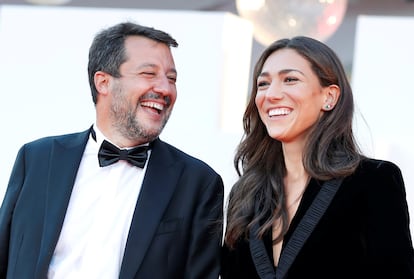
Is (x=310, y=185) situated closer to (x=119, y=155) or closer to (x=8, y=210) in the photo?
(x=119, y=155)

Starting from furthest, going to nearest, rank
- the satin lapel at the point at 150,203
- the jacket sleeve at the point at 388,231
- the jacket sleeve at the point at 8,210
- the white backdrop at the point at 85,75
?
1. the white backdrop at the point at 85,75
2. the jacket sleeve at the point at 8,210
3. the satin lapel at the point at 150,203
4. the jacket sleeve at the point at 388,231

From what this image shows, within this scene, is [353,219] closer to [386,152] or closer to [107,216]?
[107,216]

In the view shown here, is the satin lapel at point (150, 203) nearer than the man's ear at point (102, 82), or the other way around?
the satin lapel at point (150, 203)

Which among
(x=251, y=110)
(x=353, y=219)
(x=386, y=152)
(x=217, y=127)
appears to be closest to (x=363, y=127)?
(x=386, y=152)

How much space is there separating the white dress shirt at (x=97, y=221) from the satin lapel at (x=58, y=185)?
0.03 meters

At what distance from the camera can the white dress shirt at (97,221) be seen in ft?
10.7

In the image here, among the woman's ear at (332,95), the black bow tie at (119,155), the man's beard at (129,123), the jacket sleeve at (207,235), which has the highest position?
the woman's ear at (332,95)

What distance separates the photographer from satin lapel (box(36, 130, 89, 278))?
3289 millimetres

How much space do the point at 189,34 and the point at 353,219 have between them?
185cm

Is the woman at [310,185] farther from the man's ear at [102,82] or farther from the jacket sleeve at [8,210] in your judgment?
the jacket sleeve at [8,210]

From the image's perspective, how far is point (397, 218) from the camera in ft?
10.2

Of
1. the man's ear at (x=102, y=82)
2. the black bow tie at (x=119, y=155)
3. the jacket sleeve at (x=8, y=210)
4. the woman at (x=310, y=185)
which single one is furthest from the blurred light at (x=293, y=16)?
the jacket sleeve at (x=8, y=210)

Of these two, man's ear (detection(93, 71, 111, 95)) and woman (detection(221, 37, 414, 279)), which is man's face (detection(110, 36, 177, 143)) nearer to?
man's ear (detection(93, 71, 111, 95))

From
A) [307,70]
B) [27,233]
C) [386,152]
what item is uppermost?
[307,70]
